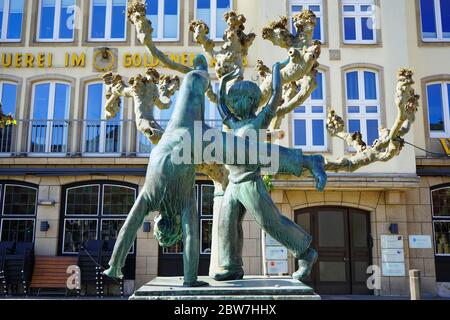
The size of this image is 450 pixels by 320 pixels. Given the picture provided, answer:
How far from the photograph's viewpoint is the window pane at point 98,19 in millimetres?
17625

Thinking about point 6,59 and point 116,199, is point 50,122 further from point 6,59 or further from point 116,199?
point 116,199

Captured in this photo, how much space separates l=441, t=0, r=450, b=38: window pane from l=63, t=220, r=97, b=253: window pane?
43.6 feet

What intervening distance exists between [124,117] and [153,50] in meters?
9.11

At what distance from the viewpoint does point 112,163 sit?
16.0 meters

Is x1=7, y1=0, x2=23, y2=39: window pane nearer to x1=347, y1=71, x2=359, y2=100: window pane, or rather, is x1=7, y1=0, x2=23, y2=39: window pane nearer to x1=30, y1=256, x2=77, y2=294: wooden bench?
x1=30, y1=256, x2=77, y2=294: wooden bench

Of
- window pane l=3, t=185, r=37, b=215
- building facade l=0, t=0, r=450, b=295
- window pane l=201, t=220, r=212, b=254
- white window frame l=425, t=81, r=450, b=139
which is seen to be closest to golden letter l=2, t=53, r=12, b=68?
building facade l=0, t=0, r=450, b=295

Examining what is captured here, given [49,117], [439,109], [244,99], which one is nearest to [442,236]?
[439,109]

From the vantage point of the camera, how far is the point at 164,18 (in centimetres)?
1759

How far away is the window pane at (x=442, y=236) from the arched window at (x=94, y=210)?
959cm

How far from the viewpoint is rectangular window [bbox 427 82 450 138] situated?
653 inches

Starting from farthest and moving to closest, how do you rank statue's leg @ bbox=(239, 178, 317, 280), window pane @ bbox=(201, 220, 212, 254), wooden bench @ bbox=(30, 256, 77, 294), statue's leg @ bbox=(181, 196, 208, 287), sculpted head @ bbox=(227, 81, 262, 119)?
window pane @ bbox=(201, 220, 212, 254)
wooden bench @ bbox=(30, 256, 77, 294)
sculpted head @ bbox=(227, 81, 262, 119)
statue's leg @ bbox=(239, 178, 317, 280)
statue's leg @ bbox=(181, 196, 208, 287)

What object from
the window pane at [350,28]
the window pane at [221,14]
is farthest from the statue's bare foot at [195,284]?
the window pane at [221,14]

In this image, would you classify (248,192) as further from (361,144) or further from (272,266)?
(272,266)
